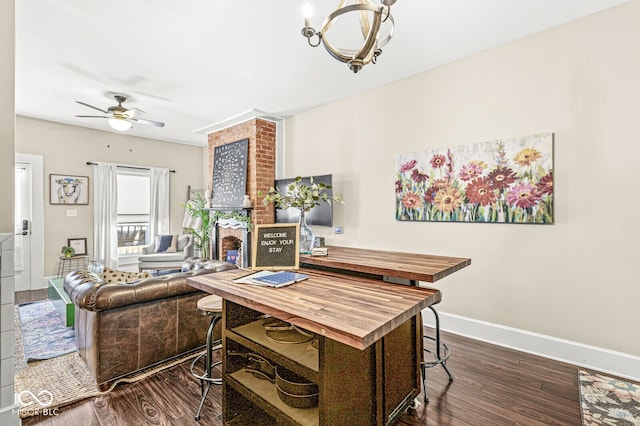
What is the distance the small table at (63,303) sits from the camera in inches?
124

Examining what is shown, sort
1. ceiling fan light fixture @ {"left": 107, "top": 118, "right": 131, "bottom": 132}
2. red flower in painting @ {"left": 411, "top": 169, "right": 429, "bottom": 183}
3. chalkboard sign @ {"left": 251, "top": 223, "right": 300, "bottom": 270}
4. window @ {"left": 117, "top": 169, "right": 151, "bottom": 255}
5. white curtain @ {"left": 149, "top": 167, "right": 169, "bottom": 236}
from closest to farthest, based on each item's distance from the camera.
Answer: chalkboard sign @ {"left": 251, "top": 223, "right": 300, "bottom": 270} < red flower in painting @ {"left": 411, "top": 169, "right": 429, "bottom": 183} < ceiling fan light fixture @ {"left": 107, "top": 118, "right": 131, "bottom": 132} < window @ {"left": 117, "top": 169, "right": 151, "bottom": 255} < white curtain @ {"left": 149, "top": 167, "right": 169, "bottom": 236}

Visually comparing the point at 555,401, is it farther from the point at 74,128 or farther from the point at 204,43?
the point at 74,128

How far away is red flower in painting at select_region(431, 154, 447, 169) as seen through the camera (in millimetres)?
3290

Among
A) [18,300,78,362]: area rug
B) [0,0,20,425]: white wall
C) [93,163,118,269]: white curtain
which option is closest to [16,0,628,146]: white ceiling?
[0,0,20,425]: white wall

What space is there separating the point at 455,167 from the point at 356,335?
2721 millimetres

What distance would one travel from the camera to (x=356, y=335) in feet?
3.18

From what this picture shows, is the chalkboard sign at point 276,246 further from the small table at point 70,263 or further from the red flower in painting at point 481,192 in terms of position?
the small table at point 70,263

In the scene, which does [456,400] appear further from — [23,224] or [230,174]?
[23,224]

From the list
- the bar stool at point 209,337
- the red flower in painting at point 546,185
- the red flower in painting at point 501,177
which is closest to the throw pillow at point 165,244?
the bar stool at point 209,337

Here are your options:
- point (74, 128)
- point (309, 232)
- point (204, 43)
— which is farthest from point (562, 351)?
point (74, 128)

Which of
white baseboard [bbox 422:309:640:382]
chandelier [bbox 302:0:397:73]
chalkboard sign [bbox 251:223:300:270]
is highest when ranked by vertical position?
chandelier [bbox 302:0:397:73]

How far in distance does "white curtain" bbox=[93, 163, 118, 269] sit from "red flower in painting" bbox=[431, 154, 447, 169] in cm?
578

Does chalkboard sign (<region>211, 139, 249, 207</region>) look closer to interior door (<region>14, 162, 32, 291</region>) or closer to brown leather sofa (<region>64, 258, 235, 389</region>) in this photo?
brown leather sofa (<region>64, 258, 235, 389</region>)

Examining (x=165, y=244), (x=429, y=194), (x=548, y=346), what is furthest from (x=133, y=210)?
(x=548, y=346)
